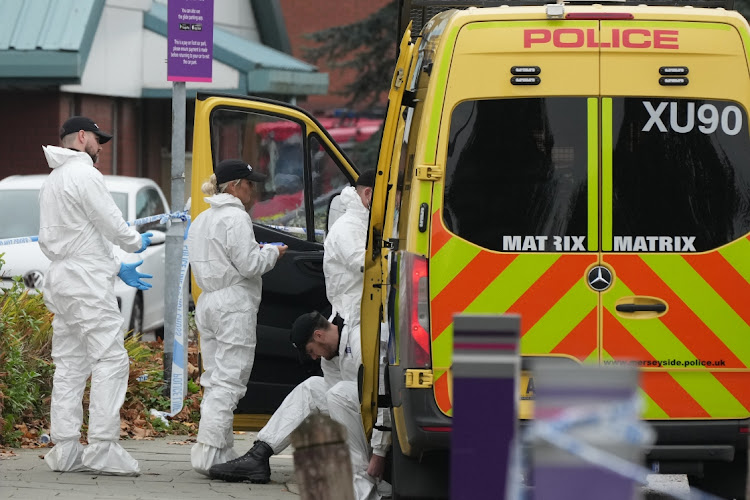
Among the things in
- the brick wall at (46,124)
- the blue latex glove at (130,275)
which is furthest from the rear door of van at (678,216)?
the brick wall at (46,124)

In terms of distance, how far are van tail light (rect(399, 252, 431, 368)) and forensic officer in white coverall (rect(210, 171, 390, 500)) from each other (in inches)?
59.9

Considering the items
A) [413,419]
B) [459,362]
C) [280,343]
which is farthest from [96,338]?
[459,362]

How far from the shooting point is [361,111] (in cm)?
3572

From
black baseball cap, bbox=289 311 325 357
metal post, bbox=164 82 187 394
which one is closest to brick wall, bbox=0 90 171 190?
metal post, bbox=164 82 187 394

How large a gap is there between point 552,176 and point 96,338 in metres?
3.25

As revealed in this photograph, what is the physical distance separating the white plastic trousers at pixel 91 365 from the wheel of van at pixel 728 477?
3.39 m

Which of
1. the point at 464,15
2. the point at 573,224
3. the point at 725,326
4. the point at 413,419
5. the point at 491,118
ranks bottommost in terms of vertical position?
the point at 413,419

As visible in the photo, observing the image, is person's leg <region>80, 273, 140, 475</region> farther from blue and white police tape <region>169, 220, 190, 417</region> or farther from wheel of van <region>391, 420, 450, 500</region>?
wheel of van <region>391, 420, 450, 500</region>

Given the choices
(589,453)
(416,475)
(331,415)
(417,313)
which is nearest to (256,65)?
(331,415)

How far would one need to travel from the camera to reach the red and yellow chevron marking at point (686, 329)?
20.7ft

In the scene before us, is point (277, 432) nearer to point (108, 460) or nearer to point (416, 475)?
point (108, 460)

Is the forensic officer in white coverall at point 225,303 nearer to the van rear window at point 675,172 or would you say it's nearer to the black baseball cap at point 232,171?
the black baseball cap at point 232,171

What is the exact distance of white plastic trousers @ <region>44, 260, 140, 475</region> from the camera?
848cm

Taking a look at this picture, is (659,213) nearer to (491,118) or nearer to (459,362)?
(491,118)
